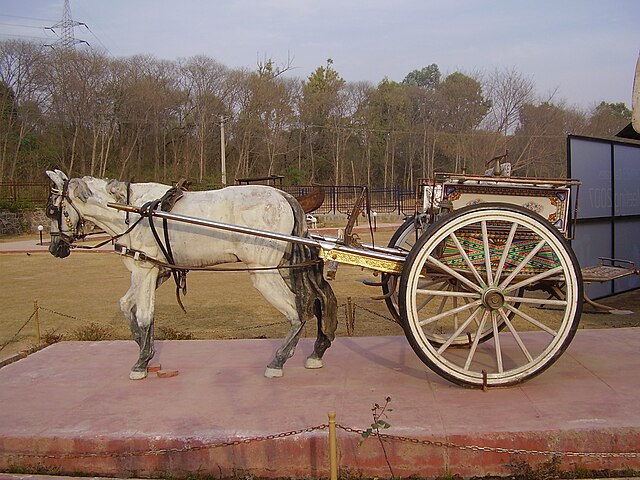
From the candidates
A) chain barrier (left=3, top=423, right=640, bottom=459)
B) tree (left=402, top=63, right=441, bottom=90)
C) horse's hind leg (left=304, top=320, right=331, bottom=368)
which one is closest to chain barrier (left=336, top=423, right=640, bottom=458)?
chain barrier (left=3, top=423, right=640, bottom=459)

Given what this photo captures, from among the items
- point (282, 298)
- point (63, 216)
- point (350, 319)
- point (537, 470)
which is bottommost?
point (537, 470)

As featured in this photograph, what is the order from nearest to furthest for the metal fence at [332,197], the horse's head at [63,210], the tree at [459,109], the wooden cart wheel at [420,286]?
1. the wooden cart wheel at [420,286]
2. the horse's head at [63,210]
3. the metal fence at [332,197]
4. the tree at [459,109]

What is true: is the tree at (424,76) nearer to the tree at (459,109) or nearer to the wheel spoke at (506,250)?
the tree at (459,109)

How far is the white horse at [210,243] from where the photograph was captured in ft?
16.8

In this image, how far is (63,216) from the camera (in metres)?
5.36

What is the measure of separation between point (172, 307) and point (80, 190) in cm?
497

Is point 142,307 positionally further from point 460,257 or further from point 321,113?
point 321,113

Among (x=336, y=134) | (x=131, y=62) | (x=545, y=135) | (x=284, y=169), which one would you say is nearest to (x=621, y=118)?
(x=545, y=135)

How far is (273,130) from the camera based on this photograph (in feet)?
134

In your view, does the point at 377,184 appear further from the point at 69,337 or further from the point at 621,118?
the point at 69,337

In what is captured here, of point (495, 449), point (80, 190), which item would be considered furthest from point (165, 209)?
point (495, 449)

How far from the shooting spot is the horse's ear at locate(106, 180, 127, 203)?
5328 mm

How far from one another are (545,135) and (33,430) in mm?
34312

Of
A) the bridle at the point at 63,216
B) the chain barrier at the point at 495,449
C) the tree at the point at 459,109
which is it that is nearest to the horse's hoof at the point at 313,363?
the chain barrier at the point at 495,449
